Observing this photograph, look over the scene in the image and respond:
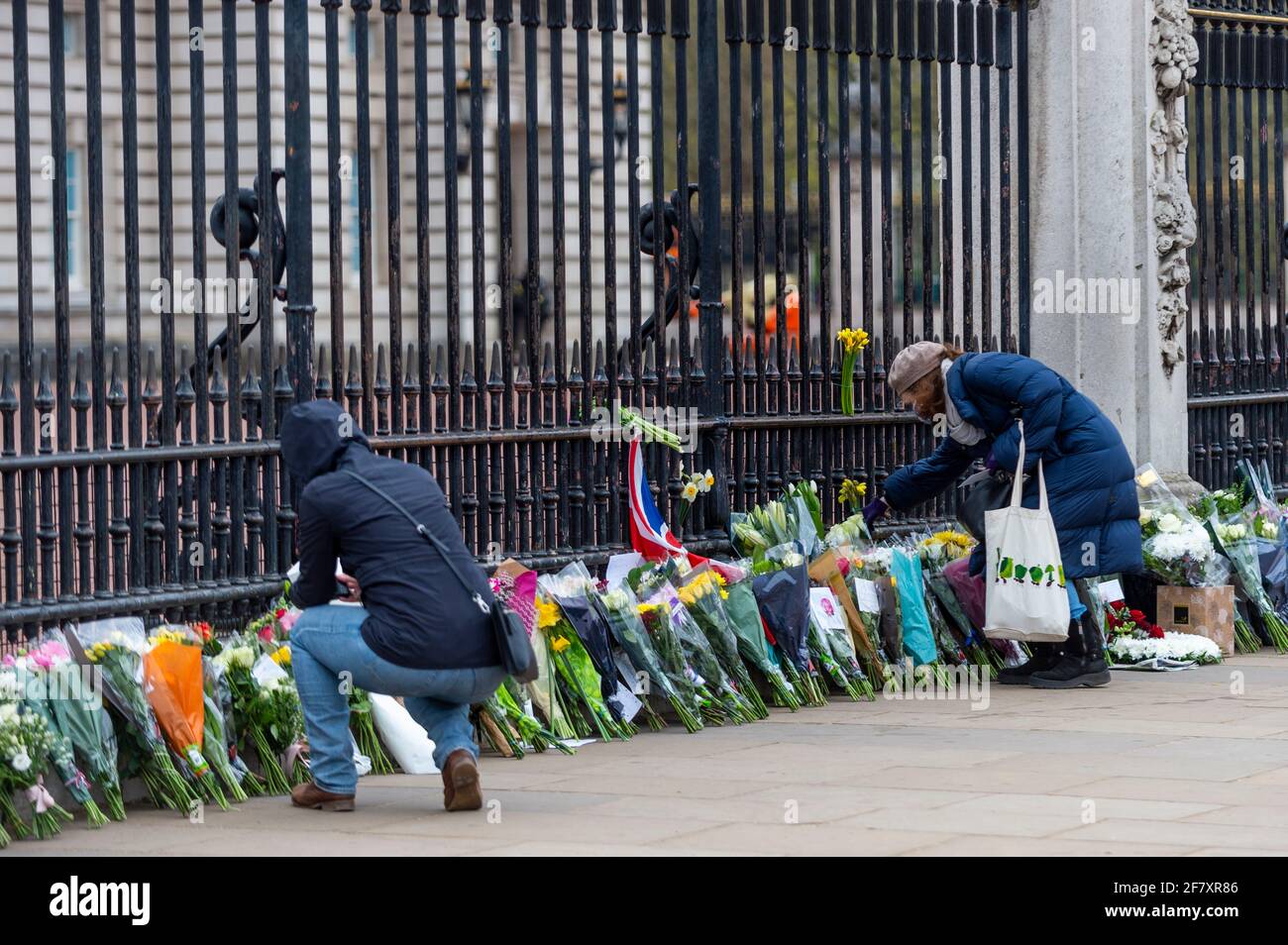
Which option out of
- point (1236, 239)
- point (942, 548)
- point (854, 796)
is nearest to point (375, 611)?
point (854, 796)

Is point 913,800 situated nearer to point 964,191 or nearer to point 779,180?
point 779,180

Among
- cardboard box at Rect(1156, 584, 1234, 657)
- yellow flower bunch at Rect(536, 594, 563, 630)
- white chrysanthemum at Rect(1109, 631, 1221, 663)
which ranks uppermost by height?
yellow flower bunch at Rect(536, 594, 563, 630)

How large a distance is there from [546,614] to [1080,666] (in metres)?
2.85

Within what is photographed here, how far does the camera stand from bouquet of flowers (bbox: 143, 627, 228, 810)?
22.2 ft

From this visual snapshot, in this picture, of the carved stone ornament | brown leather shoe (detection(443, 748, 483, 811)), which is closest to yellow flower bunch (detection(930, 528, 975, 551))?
the carved stone ornament

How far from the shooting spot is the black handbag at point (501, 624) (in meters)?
6.48

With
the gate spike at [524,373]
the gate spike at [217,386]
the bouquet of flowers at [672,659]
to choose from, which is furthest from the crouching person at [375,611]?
the gate spike at [524,373]

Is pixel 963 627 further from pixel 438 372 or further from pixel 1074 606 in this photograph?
pixel 438 372

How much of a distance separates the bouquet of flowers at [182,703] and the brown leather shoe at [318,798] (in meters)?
0.27

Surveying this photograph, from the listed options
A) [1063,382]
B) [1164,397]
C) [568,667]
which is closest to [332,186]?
[568,667]

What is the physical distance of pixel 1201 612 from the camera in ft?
35.3

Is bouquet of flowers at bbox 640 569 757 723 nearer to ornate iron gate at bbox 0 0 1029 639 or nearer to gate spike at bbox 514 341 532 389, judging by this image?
ornate iron gate at bbox 0 0 1029 639

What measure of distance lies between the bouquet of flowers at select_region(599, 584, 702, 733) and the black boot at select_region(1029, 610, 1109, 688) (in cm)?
203

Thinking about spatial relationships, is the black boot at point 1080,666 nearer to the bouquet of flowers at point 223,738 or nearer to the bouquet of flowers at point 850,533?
the bouquet of flowers at point 850,533
